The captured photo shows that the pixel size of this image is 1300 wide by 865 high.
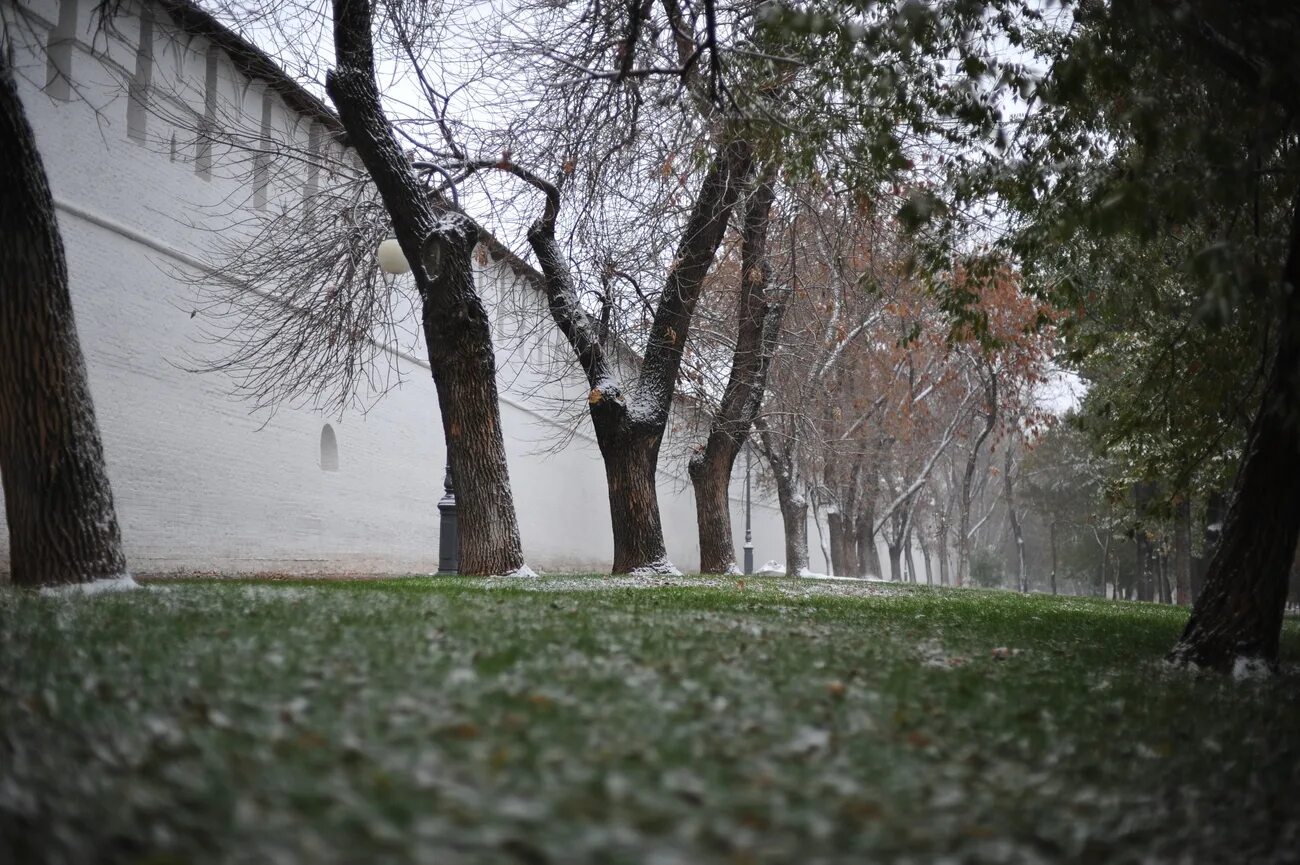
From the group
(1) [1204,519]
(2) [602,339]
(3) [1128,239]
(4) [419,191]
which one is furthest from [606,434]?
(1) [1204,519]

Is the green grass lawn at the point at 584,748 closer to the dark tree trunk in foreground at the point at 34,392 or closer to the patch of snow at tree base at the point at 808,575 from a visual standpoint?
the dark tree trunk in foreground at the point at 34,392

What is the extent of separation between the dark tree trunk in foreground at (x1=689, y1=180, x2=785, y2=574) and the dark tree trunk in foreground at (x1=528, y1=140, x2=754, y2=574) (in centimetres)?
171

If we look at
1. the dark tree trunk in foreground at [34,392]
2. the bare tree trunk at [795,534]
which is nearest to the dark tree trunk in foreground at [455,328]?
the dark tree trunk in foreground at [34,392]

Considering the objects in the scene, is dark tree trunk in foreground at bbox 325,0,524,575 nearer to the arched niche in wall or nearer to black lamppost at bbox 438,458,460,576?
black lamppost at bbox 438,458,460,576

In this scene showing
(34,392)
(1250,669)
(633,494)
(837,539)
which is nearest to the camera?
(1250,669)

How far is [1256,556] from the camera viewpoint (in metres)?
6.24

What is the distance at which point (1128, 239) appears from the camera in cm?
915

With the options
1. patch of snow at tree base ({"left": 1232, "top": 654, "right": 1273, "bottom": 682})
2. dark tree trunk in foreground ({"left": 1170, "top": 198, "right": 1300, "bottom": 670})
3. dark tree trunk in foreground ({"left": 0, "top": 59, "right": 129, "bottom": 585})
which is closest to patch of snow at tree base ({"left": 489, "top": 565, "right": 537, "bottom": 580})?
dark tree trunk in foreground ({"left": 0, "top": 59, "right": 129, "bottom": 585})

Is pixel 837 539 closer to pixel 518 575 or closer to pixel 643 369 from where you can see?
pixel 643 369

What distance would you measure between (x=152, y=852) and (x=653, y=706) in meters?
1.66

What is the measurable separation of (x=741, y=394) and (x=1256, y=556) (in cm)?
1038

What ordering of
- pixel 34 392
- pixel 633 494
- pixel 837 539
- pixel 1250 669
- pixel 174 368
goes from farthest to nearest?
pixel 837 539 → pixel 174 368 → pixel 633 494 → pixel 34 392 → pixel 1250 669

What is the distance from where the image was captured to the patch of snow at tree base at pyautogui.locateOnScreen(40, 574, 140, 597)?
6770 millimetres

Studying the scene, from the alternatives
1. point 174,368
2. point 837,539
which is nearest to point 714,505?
point 174,368
